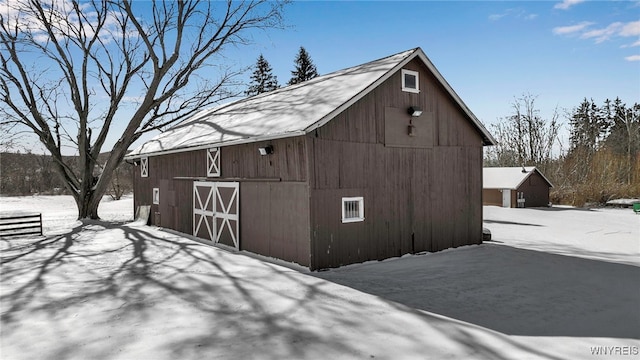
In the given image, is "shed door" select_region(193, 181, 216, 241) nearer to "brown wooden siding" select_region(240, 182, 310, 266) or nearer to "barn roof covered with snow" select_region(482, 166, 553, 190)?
"brown wooden siding" select_region(240, 182, 310, 266)

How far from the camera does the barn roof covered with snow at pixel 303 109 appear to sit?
29.8ft

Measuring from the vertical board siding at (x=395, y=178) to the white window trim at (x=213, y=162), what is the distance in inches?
171

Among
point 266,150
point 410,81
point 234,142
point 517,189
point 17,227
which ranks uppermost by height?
point 410,81

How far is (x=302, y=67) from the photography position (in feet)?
129

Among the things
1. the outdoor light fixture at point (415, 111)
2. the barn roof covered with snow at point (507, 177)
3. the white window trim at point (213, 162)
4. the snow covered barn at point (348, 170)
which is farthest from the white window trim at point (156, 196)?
the barn roof covered with snow at point (507, 177)

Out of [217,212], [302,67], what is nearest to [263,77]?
[302,67]

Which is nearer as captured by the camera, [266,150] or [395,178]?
[266,150]

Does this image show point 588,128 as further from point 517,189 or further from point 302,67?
point 302,67

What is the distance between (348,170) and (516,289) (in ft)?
13.5

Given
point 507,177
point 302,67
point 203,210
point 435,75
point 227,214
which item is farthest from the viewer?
point 302,67

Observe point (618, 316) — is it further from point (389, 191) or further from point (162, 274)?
point (162, 274)

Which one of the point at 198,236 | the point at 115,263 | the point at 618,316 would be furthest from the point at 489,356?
the point at 198,236

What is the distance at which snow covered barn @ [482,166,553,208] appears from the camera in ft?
98.6

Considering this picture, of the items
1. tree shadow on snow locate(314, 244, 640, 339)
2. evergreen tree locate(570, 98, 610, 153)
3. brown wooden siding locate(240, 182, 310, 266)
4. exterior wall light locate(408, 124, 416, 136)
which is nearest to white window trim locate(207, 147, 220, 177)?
brown wooden siding locate(240, 182, 310, 266)
